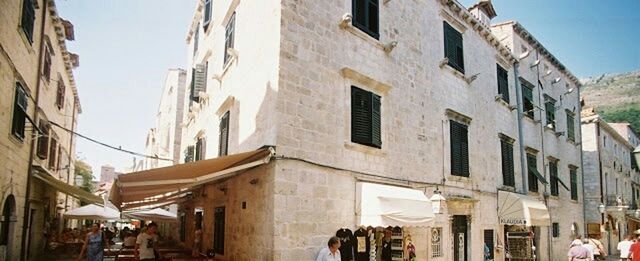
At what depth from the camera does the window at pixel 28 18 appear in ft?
34.4

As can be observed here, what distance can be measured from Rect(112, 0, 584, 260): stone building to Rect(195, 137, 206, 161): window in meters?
0.13

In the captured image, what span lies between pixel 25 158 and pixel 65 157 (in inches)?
429

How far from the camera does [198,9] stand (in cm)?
1706

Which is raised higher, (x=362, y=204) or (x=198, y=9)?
A: (x=198, y=9)

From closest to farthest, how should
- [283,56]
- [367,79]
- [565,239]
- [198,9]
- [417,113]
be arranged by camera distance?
1. [283,56]
2. [367,79]
3. [417,113]
4. [198,9]
5. [565,239]

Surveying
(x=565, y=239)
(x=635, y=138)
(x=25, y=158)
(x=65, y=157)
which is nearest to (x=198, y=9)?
(x=25, y=158)

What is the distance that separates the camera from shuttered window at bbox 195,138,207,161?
13.9 m

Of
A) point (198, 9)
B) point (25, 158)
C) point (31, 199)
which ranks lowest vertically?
point (31, 199)

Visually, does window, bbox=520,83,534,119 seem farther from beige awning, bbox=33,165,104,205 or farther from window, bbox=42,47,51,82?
window, bbox=42,47,51,82

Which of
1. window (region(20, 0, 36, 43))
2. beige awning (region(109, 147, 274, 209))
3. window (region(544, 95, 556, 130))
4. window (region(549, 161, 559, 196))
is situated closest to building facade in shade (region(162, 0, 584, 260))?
beige awning (region(109, 147, 274, 209))

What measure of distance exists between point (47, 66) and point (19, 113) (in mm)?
4630

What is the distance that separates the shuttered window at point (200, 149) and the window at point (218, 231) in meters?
Result: 2.96

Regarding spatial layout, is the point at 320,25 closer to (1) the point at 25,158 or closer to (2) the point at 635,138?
(1) the point at 25,158

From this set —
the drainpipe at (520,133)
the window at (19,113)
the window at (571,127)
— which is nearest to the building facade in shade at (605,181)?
the window at (571,127)
